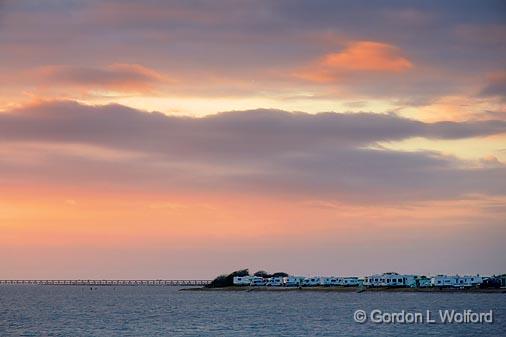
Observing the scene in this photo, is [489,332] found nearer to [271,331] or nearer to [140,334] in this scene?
[271,331]

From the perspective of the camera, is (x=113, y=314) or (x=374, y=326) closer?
(x=374, y=326)

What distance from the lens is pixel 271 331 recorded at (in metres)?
98.9

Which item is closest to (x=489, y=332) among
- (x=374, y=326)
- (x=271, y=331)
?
(x=374, y=326)

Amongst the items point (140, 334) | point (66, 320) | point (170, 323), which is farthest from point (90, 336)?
point (66, 320)

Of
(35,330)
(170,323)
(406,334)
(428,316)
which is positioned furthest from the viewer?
(428,316)

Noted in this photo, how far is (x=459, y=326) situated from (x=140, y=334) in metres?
39.0

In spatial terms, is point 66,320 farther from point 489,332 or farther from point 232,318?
point 489,332

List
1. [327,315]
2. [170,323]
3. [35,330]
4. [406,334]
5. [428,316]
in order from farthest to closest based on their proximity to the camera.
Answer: [327,315] < [428,316] < [170,323] < [35,330] < [406,334]

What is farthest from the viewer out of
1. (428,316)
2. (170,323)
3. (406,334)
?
(428,316)

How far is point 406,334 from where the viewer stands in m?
93.6

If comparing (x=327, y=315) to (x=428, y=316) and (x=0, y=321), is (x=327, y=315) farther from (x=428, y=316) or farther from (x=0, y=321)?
(x=0, y=321)

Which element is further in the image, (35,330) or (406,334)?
(35,330)

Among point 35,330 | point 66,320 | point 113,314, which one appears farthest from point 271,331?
point 113,314

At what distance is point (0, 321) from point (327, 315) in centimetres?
4914
